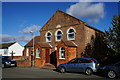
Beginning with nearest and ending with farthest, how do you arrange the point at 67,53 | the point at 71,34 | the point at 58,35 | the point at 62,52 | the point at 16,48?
the point at 67,53 → the point at 62,52 → the point at 71,34 → the point at 58,35 → the point at 16,48

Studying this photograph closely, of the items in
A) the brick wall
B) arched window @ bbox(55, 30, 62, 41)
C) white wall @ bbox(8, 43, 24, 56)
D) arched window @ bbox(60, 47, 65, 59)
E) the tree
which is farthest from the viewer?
white wall @ bbox(8, 43, 24, 56)

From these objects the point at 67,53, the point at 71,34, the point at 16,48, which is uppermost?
the point at 71,34

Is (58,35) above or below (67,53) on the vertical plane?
above

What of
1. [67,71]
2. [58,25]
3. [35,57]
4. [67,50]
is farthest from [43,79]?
[58,25]

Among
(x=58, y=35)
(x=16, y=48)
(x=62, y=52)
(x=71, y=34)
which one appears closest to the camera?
(x=62, y=52)

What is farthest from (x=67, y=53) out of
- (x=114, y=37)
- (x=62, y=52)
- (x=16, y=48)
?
(x=16, y=48)

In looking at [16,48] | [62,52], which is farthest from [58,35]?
[16,48]

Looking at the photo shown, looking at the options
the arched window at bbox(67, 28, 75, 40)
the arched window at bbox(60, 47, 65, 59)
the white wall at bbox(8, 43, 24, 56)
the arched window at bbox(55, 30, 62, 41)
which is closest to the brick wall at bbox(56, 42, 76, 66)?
the arched window at bbox(60, 47, 65, 59)

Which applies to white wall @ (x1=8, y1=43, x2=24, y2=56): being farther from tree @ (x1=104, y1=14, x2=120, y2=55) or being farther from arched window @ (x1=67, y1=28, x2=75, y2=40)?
tree @ (x1=104, y1=14, x2=120, y2=55)

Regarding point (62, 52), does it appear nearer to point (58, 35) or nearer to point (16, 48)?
point (58, 35)

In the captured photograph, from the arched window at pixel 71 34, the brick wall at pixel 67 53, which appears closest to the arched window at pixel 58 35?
the arched window at pixel 71 34

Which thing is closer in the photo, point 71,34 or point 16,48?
point 71,34

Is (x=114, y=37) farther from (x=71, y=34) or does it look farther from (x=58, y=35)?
(x=58, y=35)

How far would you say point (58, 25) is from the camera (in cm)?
2184
